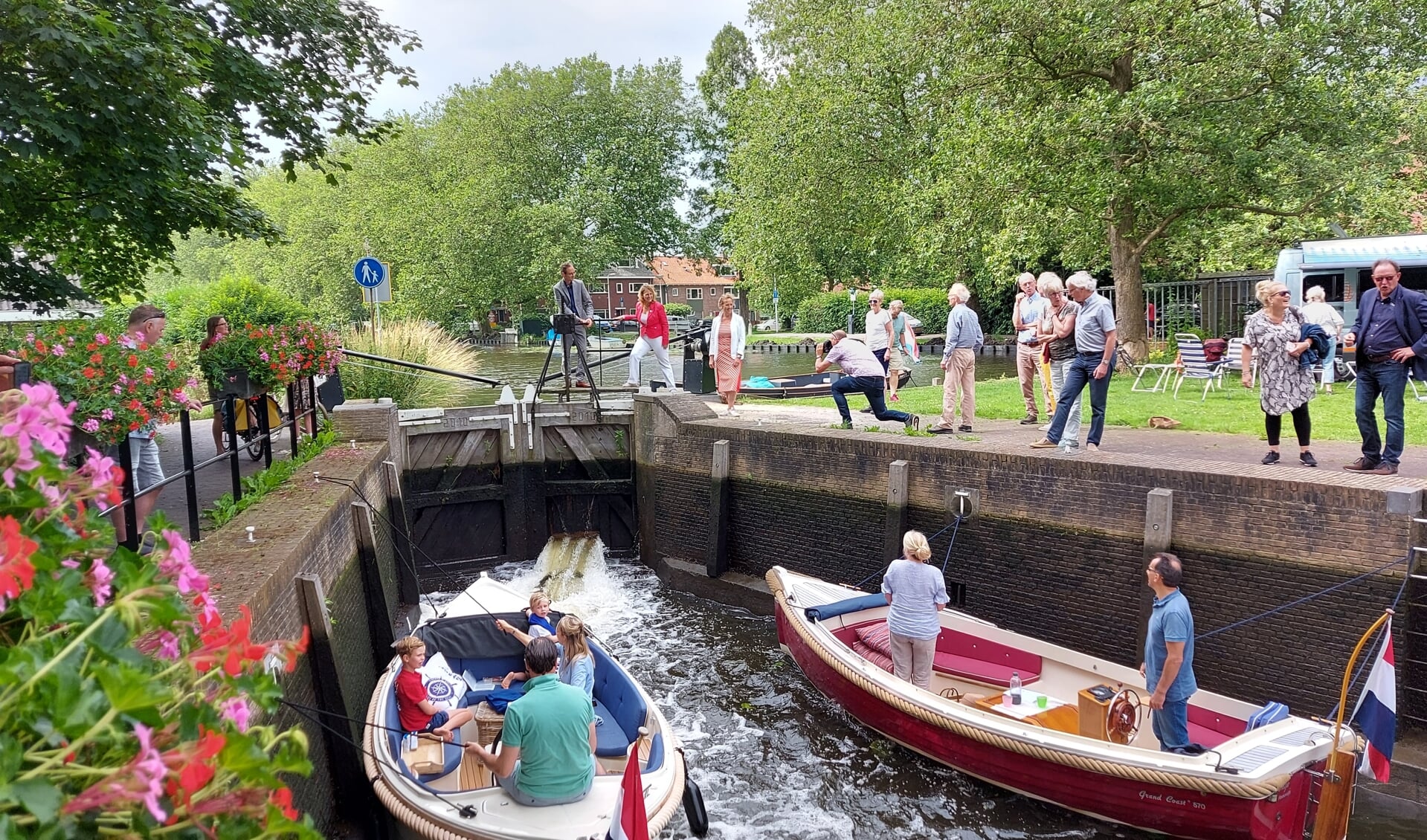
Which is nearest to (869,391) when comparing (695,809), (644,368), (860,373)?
(860,373)

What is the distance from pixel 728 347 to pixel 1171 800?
342 inches

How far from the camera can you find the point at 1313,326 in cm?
863

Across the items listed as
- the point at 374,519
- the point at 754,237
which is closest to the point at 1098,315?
the point at 374,519

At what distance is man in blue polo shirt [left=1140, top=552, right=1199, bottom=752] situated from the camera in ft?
20.7

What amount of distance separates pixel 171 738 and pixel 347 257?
156 ft

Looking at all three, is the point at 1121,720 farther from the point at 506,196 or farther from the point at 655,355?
the point at 506,196

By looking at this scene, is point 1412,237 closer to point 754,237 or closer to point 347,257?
point 754,237

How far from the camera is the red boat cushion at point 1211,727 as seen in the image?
7.05 metres

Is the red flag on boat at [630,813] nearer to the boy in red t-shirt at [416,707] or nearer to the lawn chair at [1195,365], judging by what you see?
the boy in red t-shirt at [416,707]

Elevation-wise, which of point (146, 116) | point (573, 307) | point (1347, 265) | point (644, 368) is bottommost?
point (644, 368)

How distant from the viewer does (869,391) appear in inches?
452

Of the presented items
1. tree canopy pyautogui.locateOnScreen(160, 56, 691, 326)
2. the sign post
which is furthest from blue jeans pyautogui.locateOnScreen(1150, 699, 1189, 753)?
tree canopy pyautogui.locateOnScreen(160, 56, 691, 326)

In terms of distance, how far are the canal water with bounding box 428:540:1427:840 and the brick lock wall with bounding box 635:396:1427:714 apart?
1.23 m

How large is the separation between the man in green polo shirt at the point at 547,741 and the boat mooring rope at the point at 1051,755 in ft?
9.84
